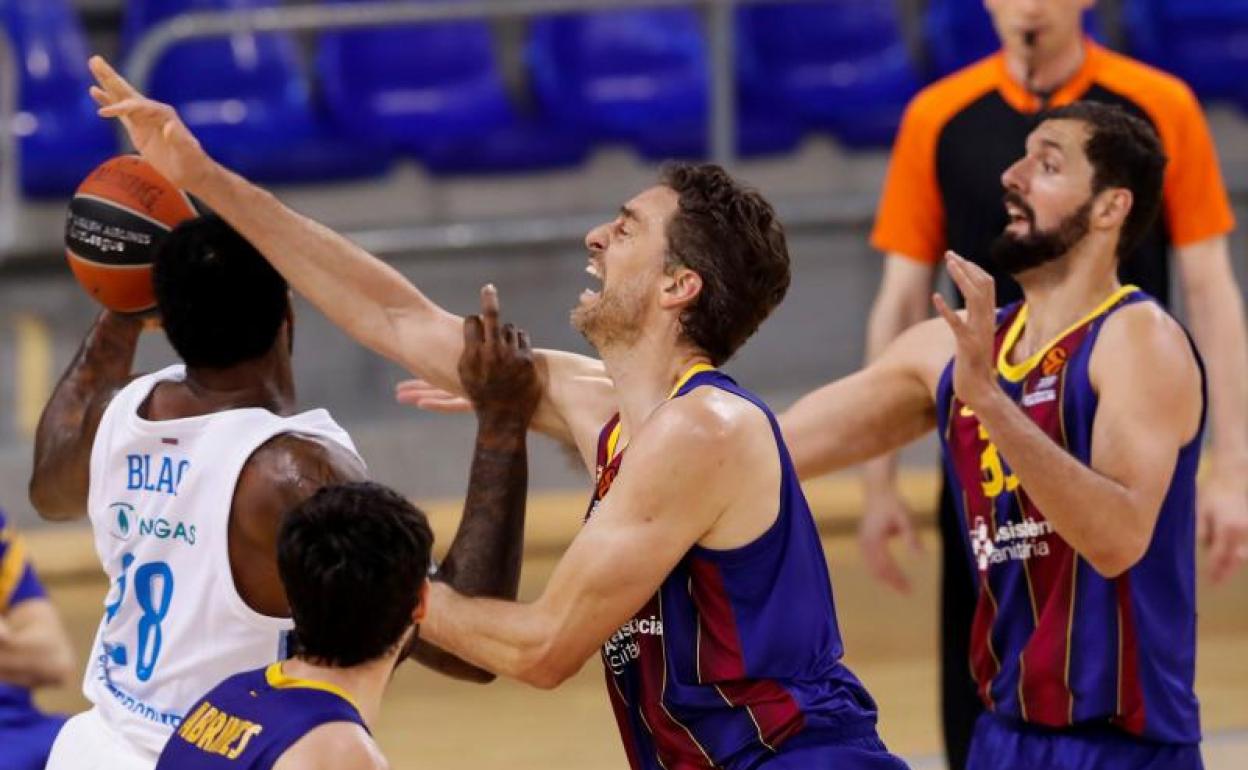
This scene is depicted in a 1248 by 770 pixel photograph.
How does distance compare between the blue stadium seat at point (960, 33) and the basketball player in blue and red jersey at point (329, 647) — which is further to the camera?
the blue stadium seat at point (960, 33)

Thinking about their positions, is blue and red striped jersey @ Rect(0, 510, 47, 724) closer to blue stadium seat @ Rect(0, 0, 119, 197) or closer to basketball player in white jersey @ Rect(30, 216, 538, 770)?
basketball player in white jersey @ Rect(30, 216, 538, 770)

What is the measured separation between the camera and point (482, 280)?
8.43m

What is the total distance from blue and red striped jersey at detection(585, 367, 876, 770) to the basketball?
3.34ft

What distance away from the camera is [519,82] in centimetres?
950

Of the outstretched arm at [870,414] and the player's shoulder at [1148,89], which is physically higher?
the player's shoulder at [1148,89]

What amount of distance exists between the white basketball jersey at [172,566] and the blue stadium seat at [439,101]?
5328mm

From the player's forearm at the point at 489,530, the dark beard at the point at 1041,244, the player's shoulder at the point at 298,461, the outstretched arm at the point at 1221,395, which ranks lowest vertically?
the outstretched arm at the point at 1221,395

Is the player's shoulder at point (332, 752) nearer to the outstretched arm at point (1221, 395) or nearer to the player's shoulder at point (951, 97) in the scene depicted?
the outstretched arm at point (1221, 395)

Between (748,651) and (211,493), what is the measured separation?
2.92 ft

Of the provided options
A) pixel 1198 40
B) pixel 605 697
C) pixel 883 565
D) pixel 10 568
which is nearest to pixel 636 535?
pixel 883 565

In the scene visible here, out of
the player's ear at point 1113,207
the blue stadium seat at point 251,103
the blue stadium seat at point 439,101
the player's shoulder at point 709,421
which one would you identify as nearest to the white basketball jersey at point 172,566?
the player's shoulder at point 709,421

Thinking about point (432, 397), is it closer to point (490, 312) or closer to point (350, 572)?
point (490, 312)

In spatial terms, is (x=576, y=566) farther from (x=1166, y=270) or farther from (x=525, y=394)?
(x=1166, y=270)

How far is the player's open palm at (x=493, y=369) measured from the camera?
3779 millimetres
